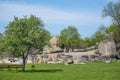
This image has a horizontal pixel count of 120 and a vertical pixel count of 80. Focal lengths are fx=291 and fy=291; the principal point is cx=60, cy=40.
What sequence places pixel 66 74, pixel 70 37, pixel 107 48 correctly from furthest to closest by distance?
1. pixel 70 37
2. pixel 107 48
3. pixel 66 74

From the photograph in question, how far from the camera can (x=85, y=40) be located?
135 meters

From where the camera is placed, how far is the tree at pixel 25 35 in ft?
140

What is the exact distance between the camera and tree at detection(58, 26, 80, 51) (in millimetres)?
115869

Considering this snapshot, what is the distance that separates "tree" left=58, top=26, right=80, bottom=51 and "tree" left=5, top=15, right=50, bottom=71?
70.3 metres

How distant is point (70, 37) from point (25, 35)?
76683 millimetres

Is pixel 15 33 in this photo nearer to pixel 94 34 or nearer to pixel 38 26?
pixel 38 26

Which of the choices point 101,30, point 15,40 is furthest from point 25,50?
point 101,30

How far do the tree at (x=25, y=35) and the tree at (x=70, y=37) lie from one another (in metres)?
70.3

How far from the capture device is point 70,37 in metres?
120

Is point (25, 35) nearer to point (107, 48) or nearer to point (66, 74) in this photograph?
point (66, 74)

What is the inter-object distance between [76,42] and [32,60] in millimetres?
44578

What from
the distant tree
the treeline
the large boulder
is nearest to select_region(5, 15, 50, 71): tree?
the treeline

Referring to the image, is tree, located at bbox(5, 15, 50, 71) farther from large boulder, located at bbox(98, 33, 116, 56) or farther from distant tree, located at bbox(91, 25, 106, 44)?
distant tree, located at bbox(91, 25, 106, 44)

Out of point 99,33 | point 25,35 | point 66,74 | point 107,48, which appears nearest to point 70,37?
point 99,33
